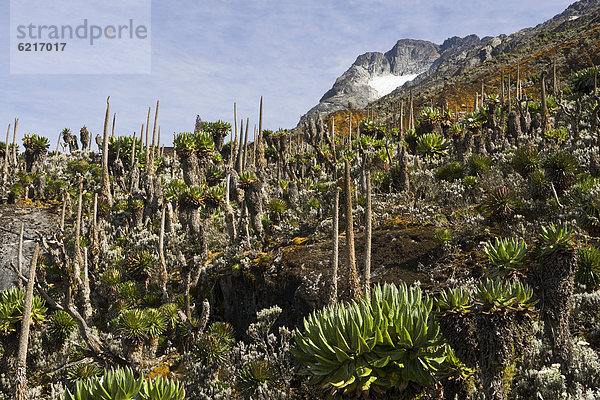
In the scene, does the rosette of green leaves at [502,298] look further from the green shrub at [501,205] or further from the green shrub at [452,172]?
the green shrub at [452,172]

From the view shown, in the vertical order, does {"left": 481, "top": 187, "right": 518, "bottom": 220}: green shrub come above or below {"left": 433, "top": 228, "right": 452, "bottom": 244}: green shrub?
above


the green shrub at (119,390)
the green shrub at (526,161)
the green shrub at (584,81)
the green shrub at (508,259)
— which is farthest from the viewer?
the green shrub at (584,81)

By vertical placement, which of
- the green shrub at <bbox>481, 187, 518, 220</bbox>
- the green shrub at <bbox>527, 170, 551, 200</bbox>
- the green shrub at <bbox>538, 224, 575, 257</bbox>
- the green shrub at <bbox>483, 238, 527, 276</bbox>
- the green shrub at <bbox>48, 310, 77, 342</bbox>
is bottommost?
the green shrub at <bbox>48, 310, 77, 342</bbox>

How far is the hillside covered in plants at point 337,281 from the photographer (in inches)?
152

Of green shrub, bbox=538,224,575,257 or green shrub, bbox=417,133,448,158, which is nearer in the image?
green shrub, bbox=538,224,575,257

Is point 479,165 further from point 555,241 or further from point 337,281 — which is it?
point 555,241

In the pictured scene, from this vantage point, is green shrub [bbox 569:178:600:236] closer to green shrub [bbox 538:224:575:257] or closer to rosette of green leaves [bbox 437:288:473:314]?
green shrub [bbox 538:224:575:257]

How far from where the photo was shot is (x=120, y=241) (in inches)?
749

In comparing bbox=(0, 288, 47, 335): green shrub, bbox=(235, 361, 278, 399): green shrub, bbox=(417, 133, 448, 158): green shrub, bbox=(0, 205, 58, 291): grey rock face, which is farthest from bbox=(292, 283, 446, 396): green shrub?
bbox=(0, 205, 58, 291): grey rock face

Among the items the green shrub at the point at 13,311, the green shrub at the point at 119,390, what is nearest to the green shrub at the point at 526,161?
the green shrub at the point at 119,390

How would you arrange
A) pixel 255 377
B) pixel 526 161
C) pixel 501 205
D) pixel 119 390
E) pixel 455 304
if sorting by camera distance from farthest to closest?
pixel 526 161 → pixel 501 205 → pixel 255 377 → pixel 119 390 → pixel 455 304

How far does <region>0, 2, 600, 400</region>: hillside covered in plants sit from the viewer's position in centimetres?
386

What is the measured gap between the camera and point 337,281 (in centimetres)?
906

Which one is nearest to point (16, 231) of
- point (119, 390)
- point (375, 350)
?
point (119, 390)
